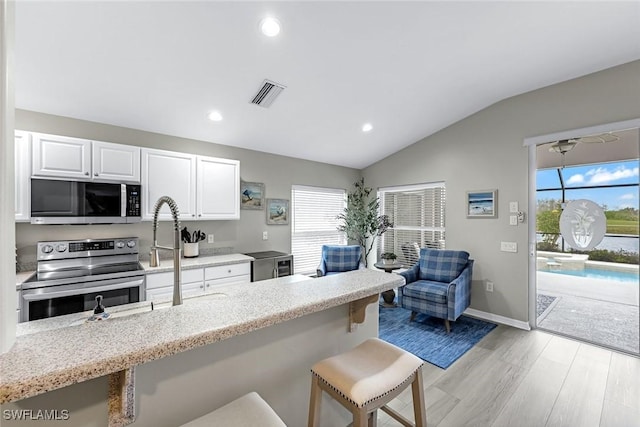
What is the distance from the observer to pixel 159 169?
9.92 feet

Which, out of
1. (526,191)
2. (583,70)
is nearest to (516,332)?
(526,191)

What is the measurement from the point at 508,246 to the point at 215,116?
406cm

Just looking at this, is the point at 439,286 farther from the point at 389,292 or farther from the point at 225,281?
the point at 225,281

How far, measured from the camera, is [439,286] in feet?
11.7

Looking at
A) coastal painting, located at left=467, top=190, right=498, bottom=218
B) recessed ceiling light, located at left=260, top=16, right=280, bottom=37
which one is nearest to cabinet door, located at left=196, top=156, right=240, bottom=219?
recessed ceiling light, located at left=260, top=16, right=280, bottom=37

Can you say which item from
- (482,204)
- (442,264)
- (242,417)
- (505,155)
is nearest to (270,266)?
(442,264)

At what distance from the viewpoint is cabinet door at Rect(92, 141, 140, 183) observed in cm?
268

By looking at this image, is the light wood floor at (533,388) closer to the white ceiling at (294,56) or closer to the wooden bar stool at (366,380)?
the wooden bar stool at (366,380)

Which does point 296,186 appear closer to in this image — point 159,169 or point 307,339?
point 159,169

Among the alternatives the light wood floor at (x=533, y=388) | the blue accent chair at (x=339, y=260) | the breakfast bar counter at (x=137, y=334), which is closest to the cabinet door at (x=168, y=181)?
the breakfast bar counter at (x=137, y=334)

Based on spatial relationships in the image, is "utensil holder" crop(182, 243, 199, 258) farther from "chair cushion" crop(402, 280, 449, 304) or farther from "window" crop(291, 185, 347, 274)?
"chair cushion" crop(402, 280, 449, 304)

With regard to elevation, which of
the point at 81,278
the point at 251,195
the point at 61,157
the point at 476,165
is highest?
the point at 476,165

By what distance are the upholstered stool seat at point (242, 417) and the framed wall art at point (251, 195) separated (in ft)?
10.5

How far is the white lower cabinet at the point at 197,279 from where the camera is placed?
2.70 meters
